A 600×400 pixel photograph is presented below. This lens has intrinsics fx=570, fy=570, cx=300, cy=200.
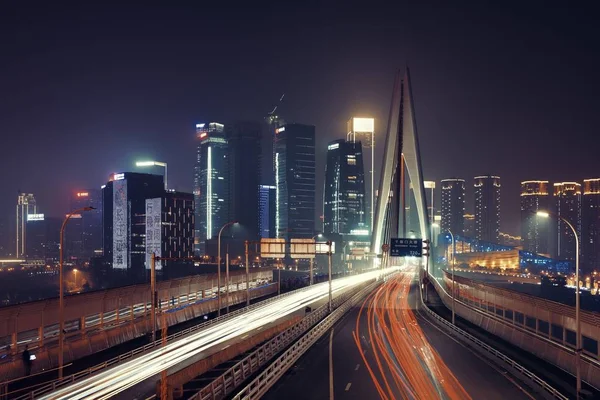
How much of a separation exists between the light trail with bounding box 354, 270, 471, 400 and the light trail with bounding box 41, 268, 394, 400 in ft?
28.8

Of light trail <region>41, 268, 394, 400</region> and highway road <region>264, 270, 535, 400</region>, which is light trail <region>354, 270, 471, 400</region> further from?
light trail <region>41, 268, 394, 400</region>

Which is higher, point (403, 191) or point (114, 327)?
point (403, 191)

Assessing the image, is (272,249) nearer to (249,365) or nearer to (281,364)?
(281,364)

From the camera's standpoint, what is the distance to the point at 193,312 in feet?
182

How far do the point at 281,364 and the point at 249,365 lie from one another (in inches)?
81.4

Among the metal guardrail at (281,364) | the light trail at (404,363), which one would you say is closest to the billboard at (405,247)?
the light trail at (404,363)

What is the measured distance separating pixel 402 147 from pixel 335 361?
10603 centimetres

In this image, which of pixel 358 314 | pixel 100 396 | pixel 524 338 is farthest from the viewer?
pixel 358 314

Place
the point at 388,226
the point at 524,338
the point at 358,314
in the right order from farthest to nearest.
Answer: the point at 388,226
the point at 358,314
the point at 524,338

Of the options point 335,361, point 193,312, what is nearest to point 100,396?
point 335,361

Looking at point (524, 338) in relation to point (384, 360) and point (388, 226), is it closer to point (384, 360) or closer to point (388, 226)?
point (384, 360)

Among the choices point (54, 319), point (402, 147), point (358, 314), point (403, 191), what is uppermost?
point (402, 147)

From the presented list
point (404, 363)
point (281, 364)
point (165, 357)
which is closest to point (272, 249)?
point (404, 363)

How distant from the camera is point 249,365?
3014cm
